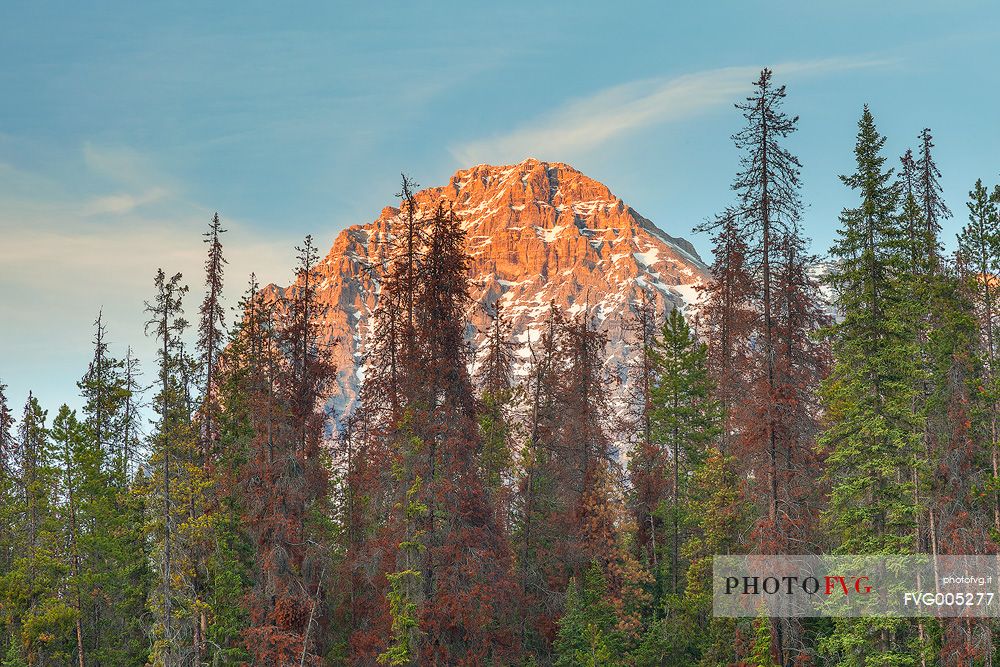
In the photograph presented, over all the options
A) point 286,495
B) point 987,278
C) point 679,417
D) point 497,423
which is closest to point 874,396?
point 987,278

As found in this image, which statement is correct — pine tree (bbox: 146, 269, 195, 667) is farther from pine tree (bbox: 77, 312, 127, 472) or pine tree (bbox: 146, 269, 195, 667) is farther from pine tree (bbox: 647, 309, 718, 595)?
pine tree (bbox: 647, 309, 718, 595)

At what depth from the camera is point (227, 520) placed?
1096 inches

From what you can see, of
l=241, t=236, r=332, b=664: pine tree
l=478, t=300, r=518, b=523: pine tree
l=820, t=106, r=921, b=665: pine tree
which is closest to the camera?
l=820, t=106, r=921, b=665: pine tree

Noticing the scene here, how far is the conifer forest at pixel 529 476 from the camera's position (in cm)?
2334

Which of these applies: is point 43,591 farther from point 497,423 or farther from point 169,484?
point 497,423

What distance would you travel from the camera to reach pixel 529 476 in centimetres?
3475

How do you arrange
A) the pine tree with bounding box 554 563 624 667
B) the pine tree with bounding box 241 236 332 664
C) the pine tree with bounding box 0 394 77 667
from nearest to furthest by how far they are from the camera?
the pine tree with bounding box 241 236 332 664 < the pine tree with bounding box 554 563 624 667 < the pine tree with bounding box 0 394 77 667

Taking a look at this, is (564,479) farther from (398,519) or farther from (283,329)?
(283,329)

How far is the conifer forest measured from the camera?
23344 mm

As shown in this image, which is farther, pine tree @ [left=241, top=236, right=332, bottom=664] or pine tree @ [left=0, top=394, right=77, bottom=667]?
pine tree @ [left=0, top=394, right=77, bottom=667]

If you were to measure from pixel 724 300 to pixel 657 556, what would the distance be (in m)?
13.4

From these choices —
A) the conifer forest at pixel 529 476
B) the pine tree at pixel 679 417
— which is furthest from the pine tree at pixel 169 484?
the pine tree at pixel 679 417

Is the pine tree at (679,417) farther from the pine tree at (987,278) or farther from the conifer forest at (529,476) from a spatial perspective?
the pine tree at (987,278)

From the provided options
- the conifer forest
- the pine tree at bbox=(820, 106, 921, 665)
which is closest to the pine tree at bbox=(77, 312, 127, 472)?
the conifer forest
